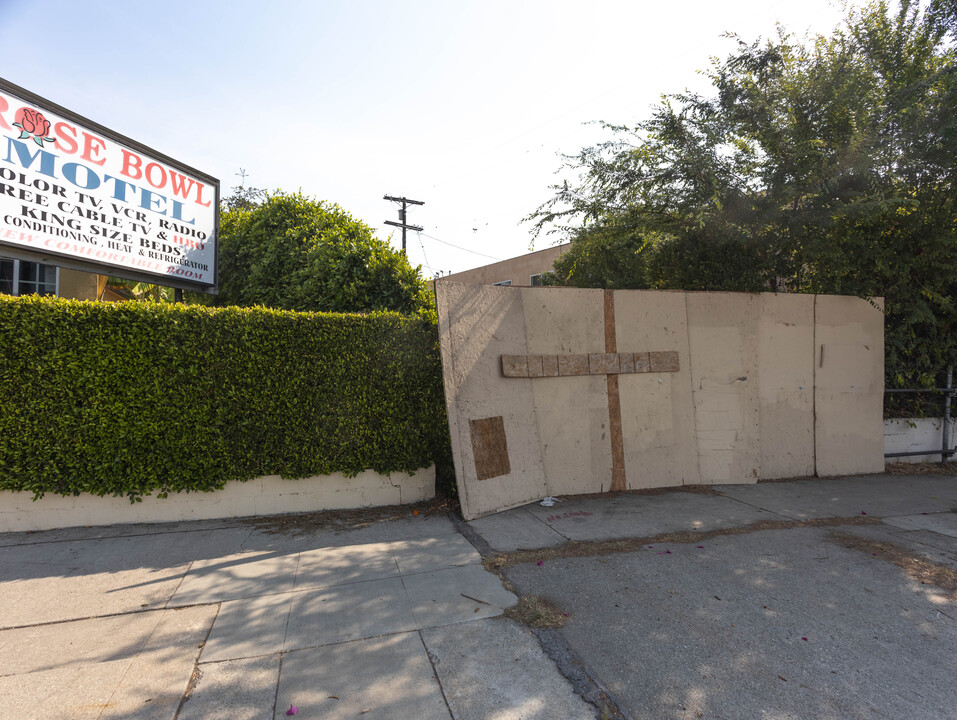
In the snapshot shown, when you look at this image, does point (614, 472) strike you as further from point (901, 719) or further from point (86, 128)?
point (86, 128)

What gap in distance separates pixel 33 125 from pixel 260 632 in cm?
555

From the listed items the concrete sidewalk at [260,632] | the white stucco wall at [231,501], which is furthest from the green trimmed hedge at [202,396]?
the concrete sidewalk at [260,632]

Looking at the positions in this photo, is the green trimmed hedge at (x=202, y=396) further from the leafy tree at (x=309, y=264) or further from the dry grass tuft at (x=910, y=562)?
the dry grass tuft at (x=910, y=562)

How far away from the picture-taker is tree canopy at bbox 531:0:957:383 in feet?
21.7

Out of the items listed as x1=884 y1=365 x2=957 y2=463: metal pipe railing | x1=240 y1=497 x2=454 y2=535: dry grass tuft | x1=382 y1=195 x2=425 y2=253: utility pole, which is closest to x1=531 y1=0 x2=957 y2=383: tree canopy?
x1=884 y1=365 x2=957 y2=463: metal pipe railing

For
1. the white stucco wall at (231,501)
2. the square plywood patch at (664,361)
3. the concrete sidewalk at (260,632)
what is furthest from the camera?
the square plywood patch at (664,361)

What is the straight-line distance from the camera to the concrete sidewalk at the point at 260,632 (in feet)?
8.54

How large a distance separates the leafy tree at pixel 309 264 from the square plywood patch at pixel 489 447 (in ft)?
5.06

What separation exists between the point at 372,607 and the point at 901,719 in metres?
2.82

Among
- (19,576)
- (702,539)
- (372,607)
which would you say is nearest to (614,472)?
(702,539)

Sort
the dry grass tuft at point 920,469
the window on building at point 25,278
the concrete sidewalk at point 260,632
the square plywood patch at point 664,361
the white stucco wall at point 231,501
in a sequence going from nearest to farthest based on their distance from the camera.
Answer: the concrete sidewalk at point 260,632 → the white stucco wall at point 231,501 → the square plywood patch at point 664,361 → the dry grass tuft at point 920,469 → the window on building at point 25,278

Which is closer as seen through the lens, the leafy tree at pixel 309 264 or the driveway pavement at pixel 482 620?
the driveway pavement at pixel 482 620

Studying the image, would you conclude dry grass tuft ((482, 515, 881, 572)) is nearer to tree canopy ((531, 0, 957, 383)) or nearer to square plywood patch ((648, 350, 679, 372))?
square plywood patch ((648, 350, 679, 372))

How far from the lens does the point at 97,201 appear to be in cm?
599
